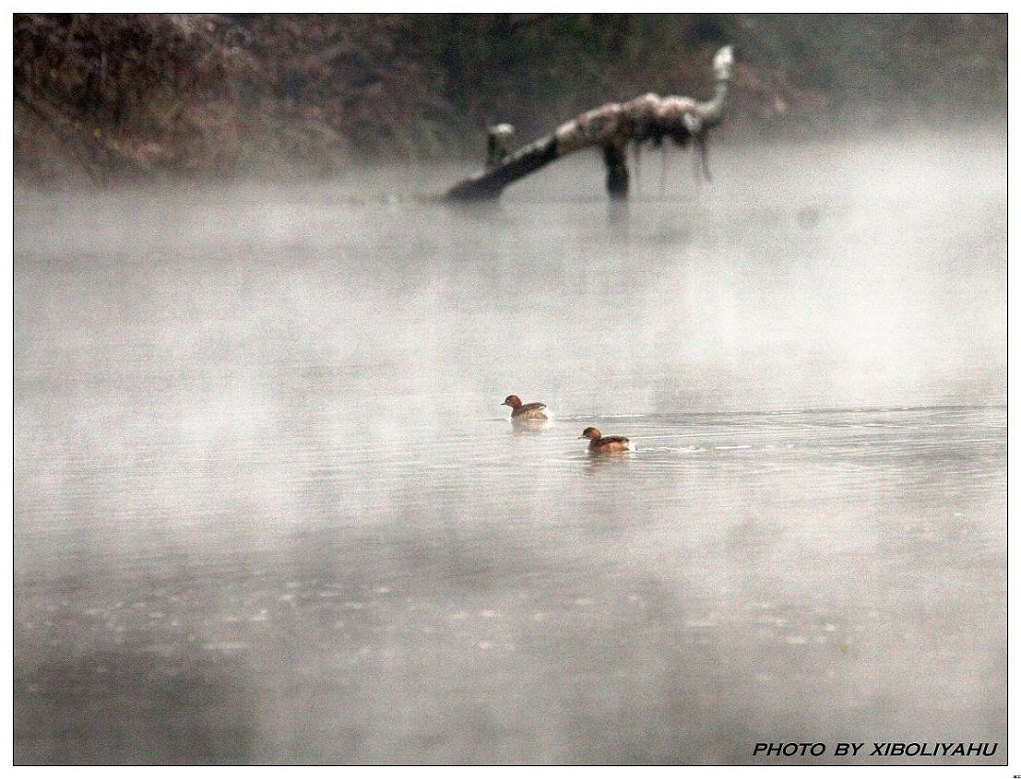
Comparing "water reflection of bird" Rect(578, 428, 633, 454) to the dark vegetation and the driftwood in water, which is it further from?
the driftwood in water

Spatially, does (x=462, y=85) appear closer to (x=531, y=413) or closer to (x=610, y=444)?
(x=531, y=413)

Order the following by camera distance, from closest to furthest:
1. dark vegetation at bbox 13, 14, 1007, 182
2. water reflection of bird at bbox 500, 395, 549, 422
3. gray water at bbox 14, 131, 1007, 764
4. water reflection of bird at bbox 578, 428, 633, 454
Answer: gray water at bbox 14, 131, 1007, 764 → water reflection of bird at bbox 578, 428, 633, 454 → water reflection of bird at bbox 500, 395, 549, 422 → dark vegetation at bbox 13, 14, 1007, 182

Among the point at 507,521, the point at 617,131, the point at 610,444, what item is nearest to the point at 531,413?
the point at 610,444

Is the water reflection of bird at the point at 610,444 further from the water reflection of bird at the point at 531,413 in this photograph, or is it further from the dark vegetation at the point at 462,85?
the dark vegetation at the point at 462,85

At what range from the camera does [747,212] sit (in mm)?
19562

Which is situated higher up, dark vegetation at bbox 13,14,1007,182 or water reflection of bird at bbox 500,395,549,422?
dark vegetation at bbox 13,14,1007,182

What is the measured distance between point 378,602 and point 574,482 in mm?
1476

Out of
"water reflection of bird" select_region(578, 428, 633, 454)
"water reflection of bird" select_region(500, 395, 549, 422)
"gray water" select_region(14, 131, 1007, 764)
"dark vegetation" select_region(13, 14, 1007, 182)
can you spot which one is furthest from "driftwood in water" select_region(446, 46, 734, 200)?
"water reflection of bird" select_region(578, 428, 633, 454)

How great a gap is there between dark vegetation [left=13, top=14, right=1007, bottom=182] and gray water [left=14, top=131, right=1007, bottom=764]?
17.9ft

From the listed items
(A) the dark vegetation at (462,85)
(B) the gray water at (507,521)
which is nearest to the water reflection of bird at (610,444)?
(B) the gray water at (507,521)

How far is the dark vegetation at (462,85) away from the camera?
20.8 m

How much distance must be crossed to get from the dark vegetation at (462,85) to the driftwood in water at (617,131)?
275 cm

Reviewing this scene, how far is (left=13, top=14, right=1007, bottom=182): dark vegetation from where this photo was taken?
2081 cm

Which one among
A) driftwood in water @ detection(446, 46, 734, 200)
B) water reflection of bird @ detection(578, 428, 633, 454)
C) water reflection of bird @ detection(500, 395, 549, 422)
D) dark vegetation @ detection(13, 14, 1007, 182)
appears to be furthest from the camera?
dark vegetation @ detection(13, 14, 1007, 182)
